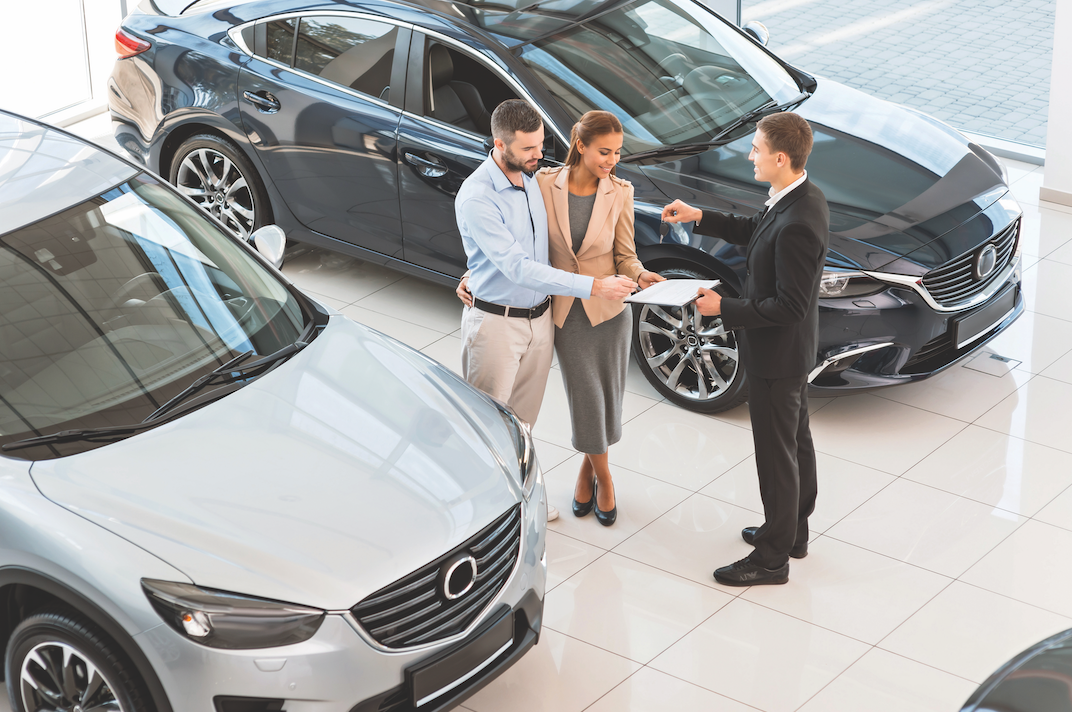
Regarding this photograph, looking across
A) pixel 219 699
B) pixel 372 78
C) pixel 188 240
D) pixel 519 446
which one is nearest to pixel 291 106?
pixel 372 78

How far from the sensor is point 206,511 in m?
3.16

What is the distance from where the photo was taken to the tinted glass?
245 inches

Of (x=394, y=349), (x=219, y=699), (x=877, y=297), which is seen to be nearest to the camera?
(x=219, y=699)

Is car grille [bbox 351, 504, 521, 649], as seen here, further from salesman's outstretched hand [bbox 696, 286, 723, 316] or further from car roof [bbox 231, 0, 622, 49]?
car roof [bbox 231, 0, 622, 49]

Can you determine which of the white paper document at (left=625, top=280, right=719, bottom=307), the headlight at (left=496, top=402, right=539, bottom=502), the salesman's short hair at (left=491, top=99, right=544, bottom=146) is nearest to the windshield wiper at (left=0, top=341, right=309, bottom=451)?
the headlight at (left=496, top=402, right=539, bottom=502)

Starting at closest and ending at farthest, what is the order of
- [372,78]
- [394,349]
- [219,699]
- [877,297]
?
1. [219,699]
2. [394,349]
3. [877,297]
4. [372,78]

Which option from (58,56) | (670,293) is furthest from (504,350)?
(58,56)

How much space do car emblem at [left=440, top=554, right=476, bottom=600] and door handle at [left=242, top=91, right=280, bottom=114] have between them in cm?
361

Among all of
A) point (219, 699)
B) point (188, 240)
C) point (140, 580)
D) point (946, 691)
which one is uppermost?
point (188, 240)

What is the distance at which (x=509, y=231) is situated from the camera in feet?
13.6

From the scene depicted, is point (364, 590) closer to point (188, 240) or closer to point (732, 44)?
point (188, 240)

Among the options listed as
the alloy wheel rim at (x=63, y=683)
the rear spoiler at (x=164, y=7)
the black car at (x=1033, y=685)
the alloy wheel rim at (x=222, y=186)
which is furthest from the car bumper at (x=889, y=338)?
the rear spoiler at (x=164, y=7)

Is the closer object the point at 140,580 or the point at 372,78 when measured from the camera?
the point at 140,580

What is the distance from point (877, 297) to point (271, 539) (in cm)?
289
